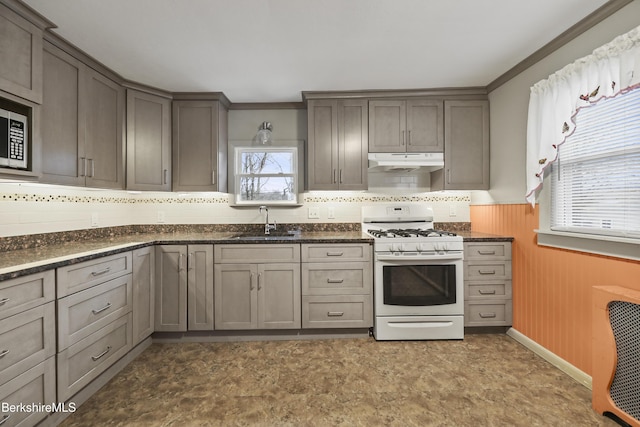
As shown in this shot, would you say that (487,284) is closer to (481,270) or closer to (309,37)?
(481,270)

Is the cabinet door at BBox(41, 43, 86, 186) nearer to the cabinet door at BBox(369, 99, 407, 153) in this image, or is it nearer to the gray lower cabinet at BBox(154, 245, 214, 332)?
the gray lower cabinet at BBox(154, 245, 214, 332)

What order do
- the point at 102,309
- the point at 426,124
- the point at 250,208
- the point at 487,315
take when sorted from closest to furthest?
the point at 102,309 < the point at 487,315 < the point at 426,124 < the point at 250,208

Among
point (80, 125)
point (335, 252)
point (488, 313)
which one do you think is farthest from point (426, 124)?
point (80, 125)

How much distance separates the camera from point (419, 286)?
8.23ft

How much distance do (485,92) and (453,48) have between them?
1001 millimetres

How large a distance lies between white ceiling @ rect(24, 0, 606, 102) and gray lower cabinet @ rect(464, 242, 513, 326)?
167cm

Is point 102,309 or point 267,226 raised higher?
point 267,226

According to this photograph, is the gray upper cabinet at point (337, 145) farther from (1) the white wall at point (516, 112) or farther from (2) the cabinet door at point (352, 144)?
(1) the white wall at point (516, 112)

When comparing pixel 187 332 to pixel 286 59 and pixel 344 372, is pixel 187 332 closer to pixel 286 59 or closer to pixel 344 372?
pixel 344 372

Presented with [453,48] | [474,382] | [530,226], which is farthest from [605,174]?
[474,382]

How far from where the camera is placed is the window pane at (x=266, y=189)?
3205mm

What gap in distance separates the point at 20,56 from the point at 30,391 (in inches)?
74.0
